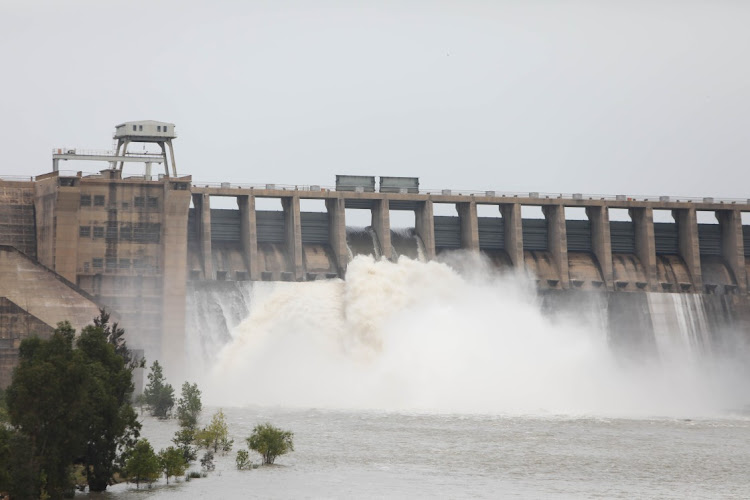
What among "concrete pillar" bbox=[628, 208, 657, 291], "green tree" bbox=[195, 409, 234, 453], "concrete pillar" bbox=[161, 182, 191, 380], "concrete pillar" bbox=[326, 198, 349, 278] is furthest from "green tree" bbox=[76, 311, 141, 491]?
"concrete pillar" bbox=[628, 208, 657, 291]

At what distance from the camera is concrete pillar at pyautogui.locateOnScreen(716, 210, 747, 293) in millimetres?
101125

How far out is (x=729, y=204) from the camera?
102 meters

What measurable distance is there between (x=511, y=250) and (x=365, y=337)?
17033mm

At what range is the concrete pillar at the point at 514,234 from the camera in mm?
95213

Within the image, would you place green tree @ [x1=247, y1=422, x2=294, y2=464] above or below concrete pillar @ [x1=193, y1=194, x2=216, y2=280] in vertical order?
below

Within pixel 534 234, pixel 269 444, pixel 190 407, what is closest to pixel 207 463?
pixel 269 444

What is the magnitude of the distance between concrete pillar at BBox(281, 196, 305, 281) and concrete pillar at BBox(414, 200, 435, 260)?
30.4 feet

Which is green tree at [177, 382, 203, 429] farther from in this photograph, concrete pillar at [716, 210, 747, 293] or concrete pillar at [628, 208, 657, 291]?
concrete pillar at [716, 210, 747, 293]

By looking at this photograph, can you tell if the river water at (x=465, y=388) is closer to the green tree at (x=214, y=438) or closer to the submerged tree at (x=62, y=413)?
the green tree at (x=214, y=438)

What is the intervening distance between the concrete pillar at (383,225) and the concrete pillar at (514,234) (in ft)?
31.9

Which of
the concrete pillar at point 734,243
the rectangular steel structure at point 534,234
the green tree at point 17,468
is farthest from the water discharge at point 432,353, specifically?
the green tree at point 17,468

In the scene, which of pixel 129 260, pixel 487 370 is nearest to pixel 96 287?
pixel 129 260

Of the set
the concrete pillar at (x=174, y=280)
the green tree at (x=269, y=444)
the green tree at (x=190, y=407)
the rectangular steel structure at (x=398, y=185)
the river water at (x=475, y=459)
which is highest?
the rectangular steel structure at (x=398, y=185)

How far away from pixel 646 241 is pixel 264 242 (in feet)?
96.9
